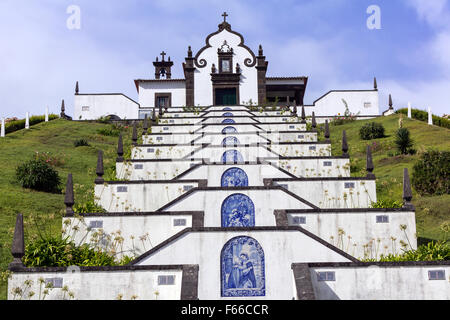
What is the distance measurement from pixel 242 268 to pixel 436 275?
464 centimetres

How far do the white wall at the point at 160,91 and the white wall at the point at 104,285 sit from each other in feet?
109

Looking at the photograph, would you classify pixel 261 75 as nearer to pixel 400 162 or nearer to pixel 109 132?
pixel 109 132

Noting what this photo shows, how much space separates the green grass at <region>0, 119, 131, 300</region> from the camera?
60.0 feet

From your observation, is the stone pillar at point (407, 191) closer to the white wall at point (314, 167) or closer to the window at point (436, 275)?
the window at point (436, 275)

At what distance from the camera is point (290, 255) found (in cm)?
1399

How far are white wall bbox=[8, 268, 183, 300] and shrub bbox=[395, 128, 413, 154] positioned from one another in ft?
67.2

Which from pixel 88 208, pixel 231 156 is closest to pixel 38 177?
pixel 88 208

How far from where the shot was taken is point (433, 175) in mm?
23141

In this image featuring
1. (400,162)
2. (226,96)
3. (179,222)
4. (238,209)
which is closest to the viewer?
(179,222)

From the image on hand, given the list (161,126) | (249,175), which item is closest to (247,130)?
(161,126)

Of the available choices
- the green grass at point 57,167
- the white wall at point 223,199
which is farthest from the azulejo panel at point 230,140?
the white wall at point 223,199

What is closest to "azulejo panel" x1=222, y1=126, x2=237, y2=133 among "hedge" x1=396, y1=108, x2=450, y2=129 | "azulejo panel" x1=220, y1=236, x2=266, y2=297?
"hedge" x1=396, y1=108, x2=450, y2=129
